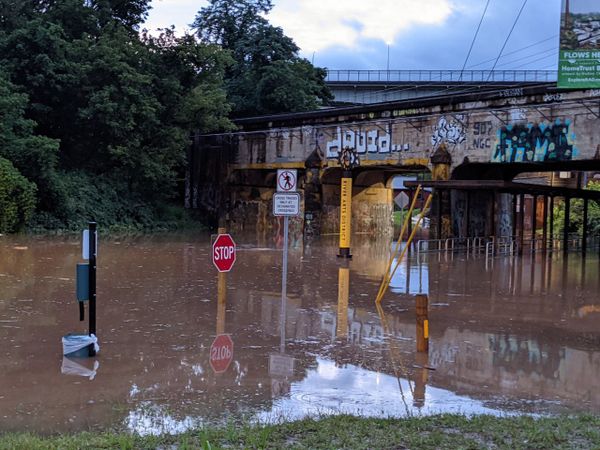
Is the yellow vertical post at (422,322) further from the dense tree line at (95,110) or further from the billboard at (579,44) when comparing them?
the dense tree line at (95,110)

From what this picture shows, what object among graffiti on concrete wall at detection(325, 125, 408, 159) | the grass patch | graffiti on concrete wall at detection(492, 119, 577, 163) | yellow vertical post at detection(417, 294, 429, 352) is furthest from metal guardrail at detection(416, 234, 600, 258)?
the grass patch

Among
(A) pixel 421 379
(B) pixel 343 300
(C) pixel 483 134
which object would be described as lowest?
(A) pixel 421 379

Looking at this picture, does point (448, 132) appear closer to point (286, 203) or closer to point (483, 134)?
point (483, 134)

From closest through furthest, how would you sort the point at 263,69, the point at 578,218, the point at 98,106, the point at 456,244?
the point at 456,244 < the point at 98,106 < the point at 578,218 < the point at 263,69

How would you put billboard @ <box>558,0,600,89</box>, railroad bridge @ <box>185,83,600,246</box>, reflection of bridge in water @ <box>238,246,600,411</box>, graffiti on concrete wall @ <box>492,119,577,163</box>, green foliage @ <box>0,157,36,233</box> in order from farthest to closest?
green foliage @ <box>0,157,36,233</box>, railroad bridge @ <box>185,83,600,246</box>, graffiti on concrete wall @ <box>492,119,577,163</box>, billboard @ <box>558,0,600,89</box>, reflection of bridge in water @ <box>238,246,600,411</box>

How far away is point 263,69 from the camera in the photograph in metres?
44.8

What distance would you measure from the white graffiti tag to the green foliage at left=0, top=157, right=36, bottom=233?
1731cm

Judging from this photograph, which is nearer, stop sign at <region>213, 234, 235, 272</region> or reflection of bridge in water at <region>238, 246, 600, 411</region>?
reflection of bridge in water at <region>238, 246, 600, 411</region>

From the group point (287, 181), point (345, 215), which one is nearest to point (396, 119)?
point (345, 215)

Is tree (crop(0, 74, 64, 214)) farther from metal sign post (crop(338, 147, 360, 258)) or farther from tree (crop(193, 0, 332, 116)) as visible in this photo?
tree (crop(193, 0, 332, 116))

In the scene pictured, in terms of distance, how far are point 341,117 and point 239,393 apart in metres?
27.5

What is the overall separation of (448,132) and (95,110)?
16604 mm

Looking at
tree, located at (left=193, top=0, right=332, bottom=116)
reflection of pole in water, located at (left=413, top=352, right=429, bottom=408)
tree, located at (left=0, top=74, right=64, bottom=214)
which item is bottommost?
reflection of pole in water, located at (left=413, top=352, right=429, bottom=408)

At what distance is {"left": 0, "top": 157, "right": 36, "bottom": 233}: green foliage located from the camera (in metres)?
27.5
